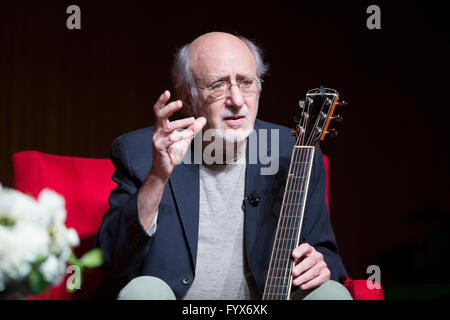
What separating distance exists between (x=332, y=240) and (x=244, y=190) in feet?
1.00

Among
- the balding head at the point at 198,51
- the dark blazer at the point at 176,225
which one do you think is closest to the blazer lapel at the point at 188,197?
the dark blazer at the point at 176,225

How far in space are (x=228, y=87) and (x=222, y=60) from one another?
91 mm

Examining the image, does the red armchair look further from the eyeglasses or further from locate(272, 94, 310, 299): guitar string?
the eyeglasses

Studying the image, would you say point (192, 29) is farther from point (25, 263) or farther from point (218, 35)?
point (25, 263)

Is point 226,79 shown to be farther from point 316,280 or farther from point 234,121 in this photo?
point 316,280

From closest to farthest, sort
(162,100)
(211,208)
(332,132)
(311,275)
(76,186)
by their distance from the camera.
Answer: (162,100), (311,275), (332,132), (211,208), (76,186)

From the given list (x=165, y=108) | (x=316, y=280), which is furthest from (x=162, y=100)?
(x=316, y=280)

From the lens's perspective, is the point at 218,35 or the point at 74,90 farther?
the point at 74,90

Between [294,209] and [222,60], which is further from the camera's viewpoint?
[222,60]

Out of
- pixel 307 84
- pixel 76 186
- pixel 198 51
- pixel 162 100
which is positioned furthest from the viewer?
pixel 307 84

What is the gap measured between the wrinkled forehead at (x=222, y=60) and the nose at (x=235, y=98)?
0.17ft

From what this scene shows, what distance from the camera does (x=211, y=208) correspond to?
5.16 feet

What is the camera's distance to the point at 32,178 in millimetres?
1727

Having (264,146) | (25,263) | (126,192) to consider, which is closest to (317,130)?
(264,146)
